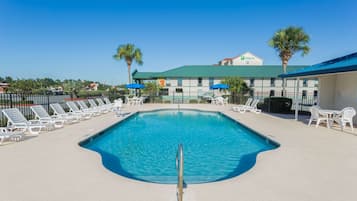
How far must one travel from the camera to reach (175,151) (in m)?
6.37

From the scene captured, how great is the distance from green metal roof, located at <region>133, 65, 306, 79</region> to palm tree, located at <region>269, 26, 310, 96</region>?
12.3 m

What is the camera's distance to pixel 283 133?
23.8 ft

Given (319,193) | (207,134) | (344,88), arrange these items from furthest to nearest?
(344,88) < (207,134) < (319,193)

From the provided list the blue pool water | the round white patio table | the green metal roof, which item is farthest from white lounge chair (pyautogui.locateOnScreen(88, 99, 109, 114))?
the green metal roof

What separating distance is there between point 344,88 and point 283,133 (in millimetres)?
5583

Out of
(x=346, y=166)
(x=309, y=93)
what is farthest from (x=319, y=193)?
(x=309, y=93)

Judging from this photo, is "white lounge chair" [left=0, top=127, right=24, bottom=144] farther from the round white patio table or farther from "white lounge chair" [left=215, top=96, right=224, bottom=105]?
"white lounge chair" [left=215, top=96, right=224, bottom=105]

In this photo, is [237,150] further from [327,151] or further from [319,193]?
[319,193]

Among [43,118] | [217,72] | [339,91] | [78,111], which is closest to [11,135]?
[43,118]

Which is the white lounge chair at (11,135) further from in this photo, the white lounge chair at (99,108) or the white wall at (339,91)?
the white wall at (339,91)

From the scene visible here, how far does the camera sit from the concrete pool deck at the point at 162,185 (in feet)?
9.44

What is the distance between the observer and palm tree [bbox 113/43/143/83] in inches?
1059

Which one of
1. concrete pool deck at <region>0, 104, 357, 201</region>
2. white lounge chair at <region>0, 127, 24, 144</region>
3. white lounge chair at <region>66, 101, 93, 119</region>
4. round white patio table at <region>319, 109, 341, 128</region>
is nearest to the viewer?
concrete pool deck at <region>0, 104, 357, 201</region>

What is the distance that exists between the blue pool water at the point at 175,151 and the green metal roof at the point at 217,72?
21.6 meters
